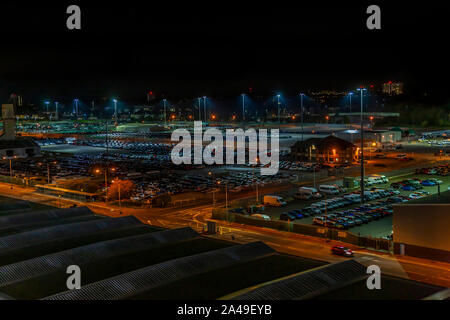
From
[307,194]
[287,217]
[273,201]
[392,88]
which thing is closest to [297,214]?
[287,217]

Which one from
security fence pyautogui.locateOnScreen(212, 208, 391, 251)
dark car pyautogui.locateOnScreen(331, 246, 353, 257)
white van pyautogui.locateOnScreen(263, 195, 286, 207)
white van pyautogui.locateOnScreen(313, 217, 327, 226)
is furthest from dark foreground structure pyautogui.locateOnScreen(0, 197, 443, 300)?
white van pyautogui.locateOnScreen(263, 195, 286, 207)

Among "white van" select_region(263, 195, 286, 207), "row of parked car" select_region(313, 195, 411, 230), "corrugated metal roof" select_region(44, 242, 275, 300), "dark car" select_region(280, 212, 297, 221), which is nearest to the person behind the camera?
"corrugated metal roof" select_region(44, 242, 275, 300)

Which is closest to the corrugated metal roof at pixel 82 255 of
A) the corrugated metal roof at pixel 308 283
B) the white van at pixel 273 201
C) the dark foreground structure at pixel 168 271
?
the dark foreground structure at pixel 168 271

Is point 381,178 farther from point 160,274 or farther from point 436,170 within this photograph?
point 160,274

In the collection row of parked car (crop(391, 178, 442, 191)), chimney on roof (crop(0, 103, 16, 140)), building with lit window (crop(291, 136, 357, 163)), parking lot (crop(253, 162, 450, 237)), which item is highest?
chimney on roof (crop(0, 103, 16, 140))

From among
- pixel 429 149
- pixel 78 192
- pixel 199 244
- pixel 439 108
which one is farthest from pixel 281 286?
pixel 439 108

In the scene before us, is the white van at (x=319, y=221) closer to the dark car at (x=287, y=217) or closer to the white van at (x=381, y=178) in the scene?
the dark car at (x=287, y=217)

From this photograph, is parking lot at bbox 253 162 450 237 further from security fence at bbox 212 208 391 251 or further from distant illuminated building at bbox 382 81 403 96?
distant illuminated building at bbox 382 81 403 96
